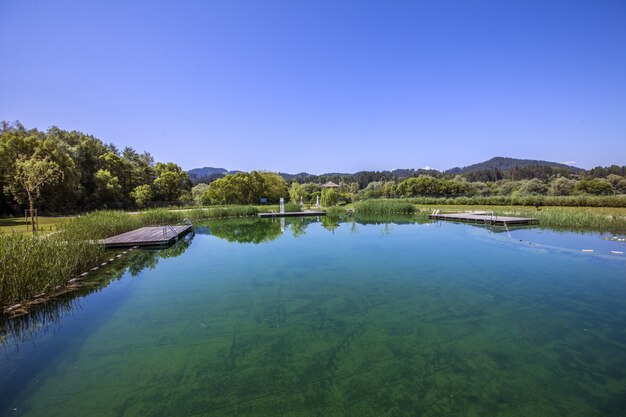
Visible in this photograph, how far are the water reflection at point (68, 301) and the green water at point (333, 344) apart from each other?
0.07 m

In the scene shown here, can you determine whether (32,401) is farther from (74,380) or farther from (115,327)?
(115,327)

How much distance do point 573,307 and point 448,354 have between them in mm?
3179

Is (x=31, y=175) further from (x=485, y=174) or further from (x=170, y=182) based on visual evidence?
(x=485, y=174)

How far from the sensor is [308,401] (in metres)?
3.07

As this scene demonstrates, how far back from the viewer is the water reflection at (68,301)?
475 cm

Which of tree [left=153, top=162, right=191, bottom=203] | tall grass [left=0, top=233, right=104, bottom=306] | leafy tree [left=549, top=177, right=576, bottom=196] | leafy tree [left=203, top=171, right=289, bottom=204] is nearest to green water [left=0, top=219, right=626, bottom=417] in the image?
tall grass [left=0, top=233, right=104, bottom=306]

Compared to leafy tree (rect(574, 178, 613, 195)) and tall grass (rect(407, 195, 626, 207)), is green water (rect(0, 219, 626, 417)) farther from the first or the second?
leafy tree (rect(574, 178, 613, 195))

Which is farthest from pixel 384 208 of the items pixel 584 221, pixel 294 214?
pixel 584 221

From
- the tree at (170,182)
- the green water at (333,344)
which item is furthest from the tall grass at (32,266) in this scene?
the tree at (170,182)

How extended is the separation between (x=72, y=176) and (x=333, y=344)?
2512 centimetres

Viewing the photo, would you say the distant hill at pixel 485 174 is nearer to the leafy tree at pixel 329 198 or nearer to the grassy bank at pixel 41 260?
the leafy tree at pixel 329 198

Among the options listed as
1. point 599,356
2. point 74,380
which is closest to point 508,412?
point 599,356

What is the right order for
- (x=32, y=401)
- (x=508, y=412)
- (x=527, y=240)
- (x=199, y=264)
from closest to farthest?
(x=508, y=412), (x=32, y=401), (x=199, y=264), (x=527, y=240)

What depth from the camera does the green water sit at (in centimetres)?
309
